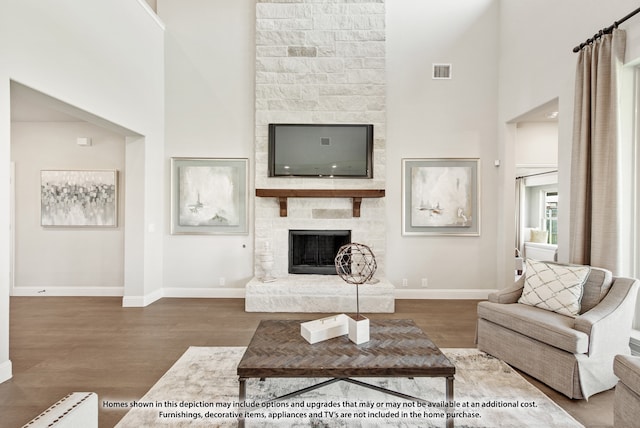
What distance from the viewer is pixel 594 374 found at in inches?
88.4

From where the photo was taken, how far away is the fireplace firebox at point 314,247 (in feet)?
15.6

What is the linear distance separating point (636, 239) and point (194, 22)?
6071 millimetres

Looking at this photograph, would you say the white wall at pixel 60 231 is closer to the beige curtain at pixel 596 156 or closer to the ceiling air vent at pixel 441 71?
the ceiling air vent at pixel 441 71

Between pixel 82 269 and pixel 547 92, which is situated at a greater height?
pixel 547 92

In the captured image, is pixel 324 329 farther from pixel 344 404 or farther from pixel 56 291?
pixel 56 291

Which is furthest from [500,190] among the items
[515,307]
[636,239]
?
[515,307]

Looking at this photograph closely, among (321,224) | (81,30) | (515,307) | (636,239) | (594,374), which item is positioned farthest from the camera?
(321,224)

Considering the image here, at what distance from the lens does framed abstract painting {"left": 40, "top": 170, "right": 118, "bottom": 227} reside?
15.9ft

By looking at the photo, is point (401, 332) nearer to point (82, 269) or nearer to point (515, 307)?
point (515, 307)

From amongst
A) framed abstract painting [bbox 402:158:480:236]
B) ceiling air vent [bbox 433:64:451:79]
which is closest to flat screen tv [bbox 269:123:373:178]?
framed abstract painting [bbox 402:158:480:236]


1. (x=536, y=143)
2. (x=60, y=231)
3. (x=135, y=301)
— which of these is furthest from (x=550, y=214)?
(x=60, y=231)

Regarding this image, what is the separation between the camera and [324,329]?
2.17 metres

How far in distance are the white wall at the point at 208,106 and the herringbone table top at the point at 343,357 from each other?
2.78 m

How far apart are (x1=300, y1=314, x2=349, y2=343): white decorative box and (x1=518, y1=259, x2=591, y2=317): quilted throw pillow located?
5.89ft
